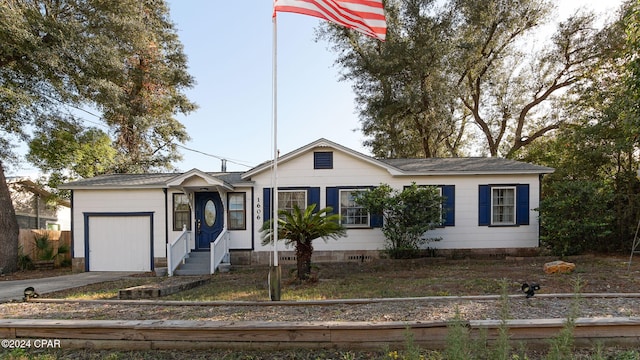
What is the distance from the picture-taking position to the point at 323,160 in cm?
1153

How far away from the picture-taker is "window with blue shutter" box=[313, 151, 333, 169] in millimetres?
11516

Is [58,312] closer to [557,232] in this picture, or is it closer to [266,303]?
[266,303]

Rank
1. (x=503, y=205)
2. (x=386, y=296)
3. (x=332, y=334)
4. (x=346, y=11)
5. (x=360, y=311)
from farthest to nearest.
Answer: (x=503, y=205) < (x=386, y=296) < (x=346, y=11) < (x=360, y=311) < (x=332, y=334)

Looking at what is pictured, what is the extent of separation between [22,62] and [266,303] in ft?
42.3

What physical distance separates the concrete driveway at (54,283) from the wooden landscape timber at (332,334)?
15.9 ft

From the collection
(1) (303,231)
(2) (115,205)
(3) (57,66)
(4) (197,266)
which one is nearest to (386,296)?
(1) (303,231)

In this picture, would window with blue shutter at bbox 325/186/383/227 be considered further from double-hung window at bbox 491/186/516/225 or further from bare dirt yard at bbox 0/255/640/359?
double-hung window at bbox 491/186/516/225

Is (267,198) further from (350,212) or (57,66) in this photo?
(57,66)

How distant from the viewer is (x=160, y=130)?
2084 cm

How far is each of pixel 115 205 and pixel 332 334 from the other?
1089 centimetres

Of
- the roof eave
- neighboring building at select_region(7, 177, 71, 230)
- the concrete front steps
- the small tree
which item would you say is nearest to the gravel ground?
the concrete front steps

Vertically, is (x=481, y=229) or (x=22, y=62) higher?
(x=22, y=62)

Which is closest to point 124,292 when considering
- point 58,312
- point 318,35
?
point 58,312

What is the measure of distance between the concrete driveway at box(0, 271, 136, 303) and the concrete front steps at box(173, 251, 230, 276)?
1.86m
